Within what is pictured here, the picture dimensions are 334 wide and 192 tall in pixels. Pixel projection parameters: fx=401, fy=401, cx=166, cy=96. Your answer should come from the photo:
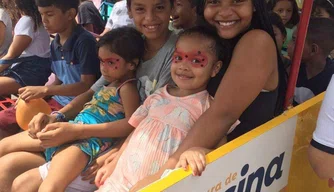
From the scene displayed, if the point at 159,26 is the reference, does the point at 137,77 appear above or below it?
below

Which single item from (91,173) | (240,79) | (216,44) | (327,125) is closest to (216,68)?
(216,44)

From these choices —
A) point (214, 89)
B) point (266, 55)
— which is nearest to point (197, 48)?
point (214, 89)

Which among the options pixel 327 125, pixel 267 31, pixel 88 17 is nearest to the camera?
pixel 327 125

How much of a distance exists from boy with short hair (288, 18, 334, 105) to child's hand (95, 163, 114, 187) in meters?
1.16

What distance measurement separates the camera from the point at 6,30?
3.49 m

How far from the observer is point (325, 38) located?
2.60m

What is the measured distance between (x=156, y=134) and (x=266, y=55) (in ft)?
1.89

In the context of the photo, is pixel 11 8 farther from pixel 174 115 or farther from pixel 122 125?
pixel 174 115

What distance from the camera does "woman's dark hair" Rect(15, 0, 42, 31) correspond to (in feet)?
10.1

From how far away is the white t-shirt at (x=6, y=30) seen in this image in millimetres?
3443

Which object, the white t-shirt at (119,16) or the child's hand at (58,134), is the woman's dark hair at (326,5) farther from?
the child's hand at (58,134)

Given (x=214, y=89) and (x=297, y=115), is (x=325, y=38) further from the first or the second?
(x=214, y=89)

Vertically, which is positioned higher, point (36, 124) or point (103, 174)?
point (36, 124)

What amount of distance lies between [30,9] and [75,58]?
78 centimetres
